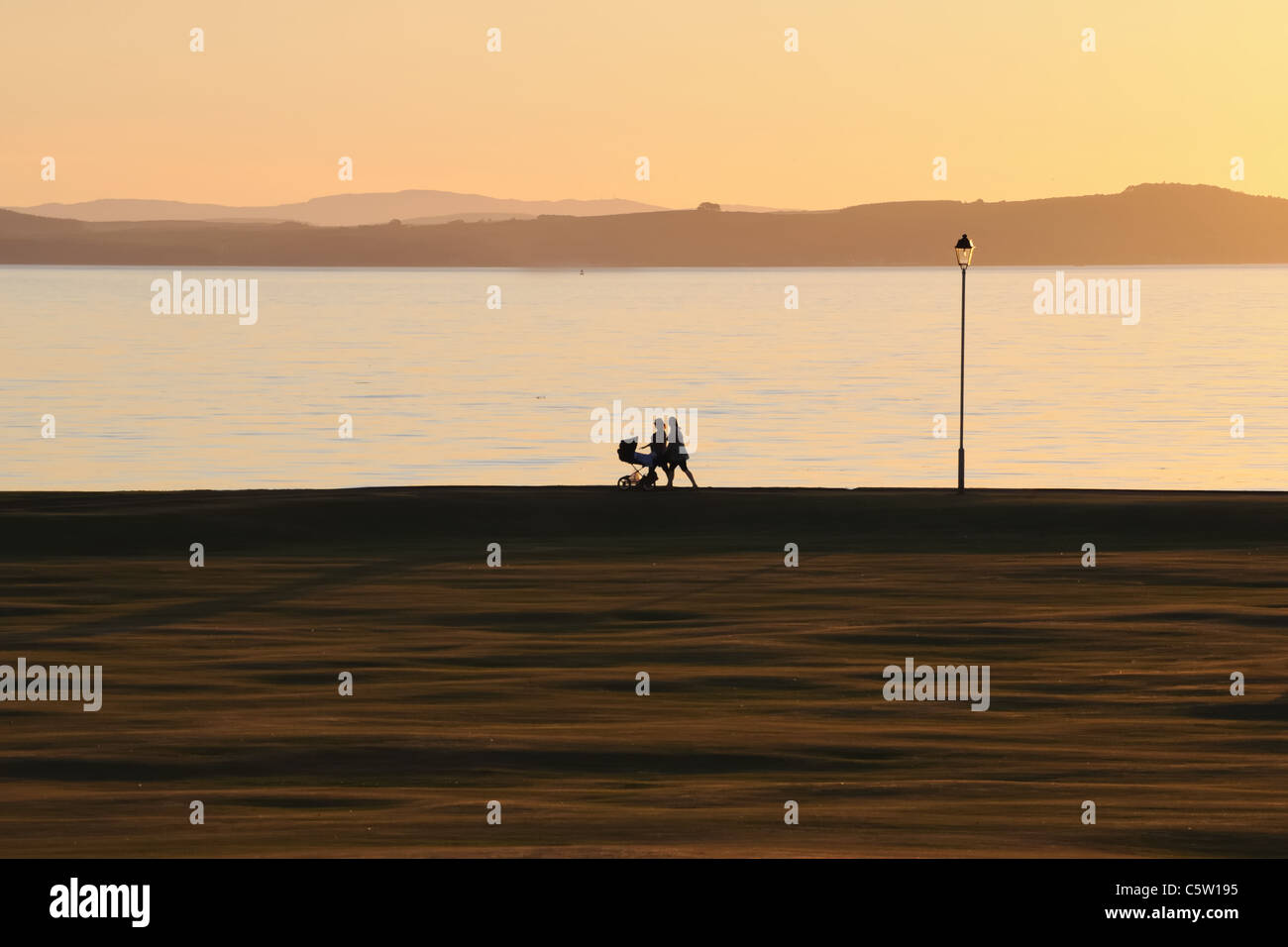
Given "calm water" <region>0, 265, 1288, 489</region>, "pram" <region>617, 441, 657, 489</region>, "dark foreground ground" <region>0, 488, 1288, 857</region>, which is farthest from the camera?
"calm water" <region>0, 265, 1288, 489</region>

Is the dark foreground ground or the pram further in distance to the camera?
the pram

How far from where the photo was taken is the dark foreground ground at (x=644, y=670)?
14.9 metres

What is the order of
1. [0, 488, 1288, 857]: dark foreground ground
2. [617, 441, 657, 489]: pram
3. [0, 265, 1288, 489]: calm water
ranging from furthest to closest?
[0, 265, 1288, 489]: calm water, [617, 441, 657, 489]: pram, [0, 488, 1288, 857]: dark foreground ground

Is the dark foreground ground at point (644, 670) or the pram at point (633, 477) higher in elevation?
the pram at point (633, 477)

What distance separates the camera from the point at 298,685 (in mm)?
21219

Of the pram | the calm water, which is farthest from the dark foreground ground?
the calm water

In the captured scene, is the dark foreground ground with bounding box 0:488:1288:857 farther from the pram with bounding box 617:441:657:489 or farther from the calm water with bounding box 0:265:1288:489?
the calm water with bounding box 0:265:1288:489

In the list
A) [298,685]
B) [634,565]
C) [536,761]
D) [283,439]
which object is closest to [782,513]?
[634,565]

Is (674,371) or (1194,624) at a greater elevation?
(674,371)

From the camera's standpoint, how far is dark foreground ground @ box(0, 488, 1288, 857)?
14883mm

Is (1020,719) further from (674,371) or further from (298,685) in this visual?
(674,371)

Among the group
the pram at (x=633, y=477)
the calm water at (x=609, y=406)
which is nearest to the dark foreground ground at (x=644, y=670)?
the pram at (x=633, y=477)

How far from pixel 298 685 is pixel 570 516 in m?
15.3

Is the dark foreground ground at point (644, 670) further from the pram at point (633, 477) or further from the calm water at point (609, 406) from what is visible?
the calm water at point (609, 406)
